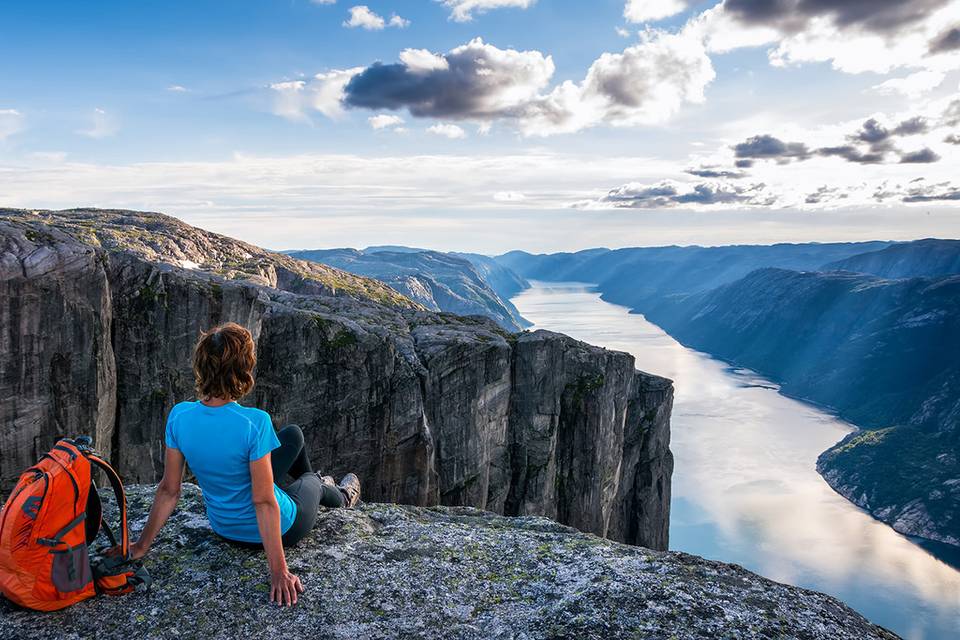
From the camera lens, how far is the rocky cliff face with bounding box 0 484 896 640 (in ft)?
29.8

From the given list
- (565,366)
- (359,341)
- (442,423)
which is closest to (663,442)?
(565,366)

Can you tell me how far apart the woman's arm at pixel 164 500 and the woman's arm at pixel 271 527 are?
4.97ft

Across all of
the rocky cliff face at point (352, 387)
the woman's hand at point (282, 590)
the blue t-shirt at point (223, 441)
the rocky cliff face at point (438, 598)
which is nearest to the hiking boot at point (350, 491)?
the rocky cliff face at point (438, 598)

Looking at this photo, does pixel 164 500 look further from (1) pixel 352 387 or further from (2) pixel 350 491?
(1) pixel 352 387

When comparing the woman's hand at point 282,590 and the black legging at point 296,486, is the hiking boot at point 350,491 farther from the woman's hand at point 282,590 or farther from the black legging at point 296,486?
the woman's hand at point 282,590

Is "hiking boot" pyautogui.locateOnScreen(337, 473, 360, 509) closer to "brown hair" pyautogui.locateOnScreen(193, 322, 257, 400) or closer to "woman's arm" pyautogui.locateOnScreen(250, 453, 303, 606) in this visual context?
"woman's arm" pyautogui.locateOnScreen(250, 453, 303, 606)

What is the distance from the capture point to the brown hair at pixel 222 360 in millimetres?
8602

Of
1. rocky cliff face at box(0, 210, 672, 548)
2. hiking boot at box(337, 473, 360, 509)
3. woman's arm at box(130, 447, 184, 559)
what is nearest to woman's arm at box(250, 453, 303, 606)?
woman's arm at box(130, 447, 184, 559)

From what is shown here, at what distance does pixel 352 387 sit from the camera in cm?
5250

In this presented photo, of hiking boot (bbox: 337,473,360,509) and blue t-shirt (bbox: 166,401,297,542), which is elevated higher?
blue t-shirt (bbox: 166,401,297,542)

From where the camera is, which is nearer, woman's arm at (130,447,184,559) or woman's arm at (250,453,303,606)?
woman's arm at (250,453,303,606)

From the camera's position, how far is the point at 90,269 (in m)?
36.1

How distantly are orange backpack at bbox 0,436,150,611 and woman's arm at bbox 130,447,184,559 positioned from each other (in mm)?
771

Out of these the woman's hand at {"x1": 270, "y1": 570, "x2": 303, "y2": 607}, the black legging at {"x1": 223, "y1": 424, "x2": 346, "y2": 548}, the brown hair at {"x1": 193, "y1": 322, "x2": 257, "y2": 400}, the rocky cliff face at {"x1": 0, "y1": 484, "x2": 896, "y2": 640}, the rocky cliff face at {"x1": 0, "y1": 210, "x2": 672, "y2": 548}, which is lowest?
the rocky cliff face at {"x1": 0, "y1": 210, "x2": 672, "y2": 548}
